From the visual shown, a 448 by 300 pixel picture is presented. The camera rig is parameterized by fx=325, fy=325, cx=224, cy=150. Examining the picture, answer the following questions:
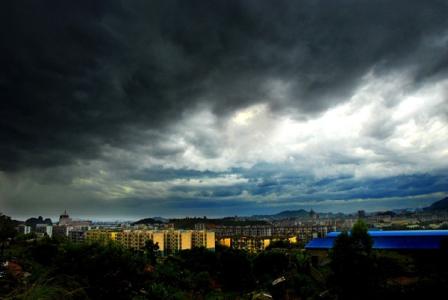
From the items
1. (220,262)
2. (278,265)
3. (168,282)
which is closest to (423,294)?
(168,282)

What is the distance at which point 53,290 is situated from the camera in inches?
69.1

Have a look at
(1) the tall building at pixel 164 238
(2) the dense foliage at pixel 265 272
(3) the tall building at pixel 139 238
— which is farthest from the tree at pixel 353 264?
(3) the tall building at pixel 139 238

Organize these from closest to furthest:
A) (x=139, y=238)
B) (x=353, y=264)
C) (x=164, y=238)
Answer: (x=353, y=264) < (x=139, y=238) < (x=164, y=238)

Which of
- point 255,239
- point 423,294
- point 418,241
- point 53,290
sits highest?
point 53,290

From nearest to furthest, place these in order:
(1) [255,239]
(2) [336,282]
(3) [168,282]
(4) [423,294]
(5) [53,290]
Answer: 1. (5) [53,290]
2. (4) [423,294]
3. (2) [336,282]
4. (3) [168,282]
5. (1) [255,239]

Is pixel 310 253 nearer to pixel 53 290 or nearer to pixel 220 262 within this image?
pixel 220 262

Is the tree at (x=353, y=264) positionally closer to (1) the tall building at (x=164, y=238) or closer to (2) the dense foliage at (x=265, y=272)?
(2) the dense foliage at (x=265, y=272)

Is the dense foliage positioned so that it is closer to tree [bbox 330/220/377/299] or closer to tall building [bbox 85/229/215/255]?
tree [bbox 330/220/377/299]

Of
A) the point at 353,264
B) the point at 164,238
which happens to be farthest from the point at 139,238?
the point at 353,264

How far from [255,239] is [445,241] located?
75865mm

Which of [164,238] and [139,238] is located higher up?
[139,238]

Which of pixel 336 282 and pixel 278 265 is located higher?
pixel 336 282

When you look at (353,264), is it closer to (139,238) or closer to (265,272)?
(265,272)

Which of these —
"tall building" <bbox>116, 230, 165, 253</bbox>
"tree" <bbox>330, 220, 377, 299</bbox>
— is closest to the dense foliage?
"tree" <bbox>330, 220, 377, 299</bbox>
